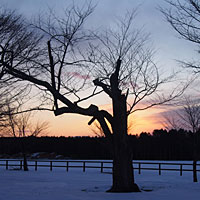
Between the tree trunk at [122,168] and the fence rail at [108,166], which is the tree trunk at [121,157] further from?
the fence rail at [108,166]

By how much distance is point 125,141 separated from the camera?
1269 cm

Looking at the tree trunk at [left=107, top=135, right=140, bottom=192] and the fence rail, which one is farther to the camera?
the fence rail

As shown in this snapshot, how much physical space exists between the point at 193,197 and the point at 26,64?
7.95 meters

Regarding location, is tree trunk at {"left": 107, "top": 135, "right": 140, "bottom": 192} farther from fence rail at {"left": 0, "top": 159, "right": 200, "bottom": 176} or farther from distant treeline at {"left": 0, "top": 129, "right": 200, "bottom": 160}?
distant treeline at {"left": 0, "top": 129, "right": 200, "bottom": 160}

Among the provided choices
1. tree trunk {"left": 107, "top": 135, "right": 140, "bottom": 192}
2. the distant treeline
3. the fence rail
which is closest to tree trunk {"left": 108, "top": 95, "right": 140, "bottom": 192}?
tree trunk {"left": 107, "top": 135, "right": 140, "bottom": 192}

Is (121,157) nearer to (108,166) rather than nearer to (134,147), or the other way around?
(108,166)

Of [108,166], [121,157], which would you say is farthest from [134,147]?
[121,157]

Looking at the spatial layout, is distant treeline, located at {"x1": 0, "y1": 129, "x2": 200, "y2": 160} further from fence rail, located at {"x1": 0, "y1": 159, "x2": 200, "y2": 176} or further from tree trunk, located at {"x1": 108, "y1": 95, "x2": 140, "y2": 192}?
tree trunk, located at {"x1": 108, "y1": 95, "x2": 140, "y2": 192}

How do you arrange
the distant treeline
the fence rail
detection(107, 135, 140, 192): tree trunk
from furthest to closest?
the distant treeline → the fence rail → detection(107, 135, 140, 192): tree trunk

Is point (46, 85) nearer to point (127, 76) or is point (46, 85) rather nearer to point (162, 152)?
point (127, 76)

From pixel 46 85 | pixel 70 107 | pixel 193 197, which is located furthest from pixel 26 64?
pixel 193 197

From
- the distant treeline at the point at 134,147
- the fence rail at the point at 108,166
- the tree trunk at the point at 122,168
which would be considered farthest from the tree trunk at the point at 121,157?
the distant treeline at the point at 134,147

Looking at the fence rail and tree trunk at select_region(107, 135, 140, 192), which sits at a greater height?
tree trunk at select_region(107, 135, 140, 192)

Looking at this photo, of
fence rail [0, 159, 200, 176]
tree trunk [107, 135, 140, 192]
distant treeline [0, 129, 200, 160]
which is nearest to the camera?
tree trunk [107, 135, 140, 192]
